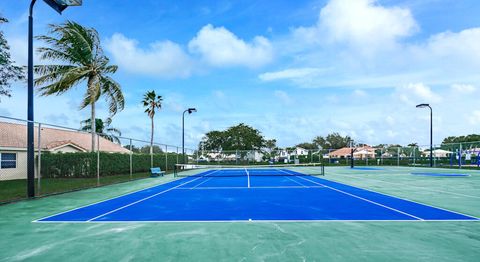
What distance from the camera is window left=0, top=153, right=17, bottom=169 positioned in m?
24.2

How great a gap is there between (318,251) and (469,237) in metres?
2.93

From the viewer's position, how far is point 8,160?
81.4 ft

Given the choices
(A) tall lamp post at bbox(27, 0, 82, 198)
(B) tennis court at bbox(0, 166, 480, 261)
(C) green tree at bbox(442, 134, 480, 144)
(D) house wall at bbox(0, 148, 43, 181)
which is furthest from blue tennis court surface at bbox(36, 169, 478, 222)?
(C) green tree at bbox(442, 134, 480, 144)

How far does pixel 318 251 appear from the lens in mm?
5359

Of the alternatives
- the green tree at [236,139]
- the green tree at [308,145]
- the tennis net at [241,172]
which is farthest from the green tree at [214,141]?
the green tree at [308,145]

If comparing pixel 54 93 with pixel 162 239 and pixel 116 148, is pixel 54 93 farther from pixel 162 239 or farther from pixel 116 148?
pixel 162 239

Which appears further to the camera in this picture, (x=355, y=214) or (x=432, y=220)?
(x=355, y=214)

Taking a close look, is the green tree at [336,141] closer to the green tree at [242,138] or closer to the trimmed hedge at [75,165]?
the green tree at [242,138]

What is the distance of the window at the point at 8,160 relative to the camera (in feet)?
79.6

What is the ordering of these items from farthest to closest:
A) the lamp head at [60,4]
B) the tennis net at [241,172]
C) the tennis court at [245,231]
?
1. the tennis net at [241,172]
2. the lamp head at [60,4]
3. the tennis court at [245,231]

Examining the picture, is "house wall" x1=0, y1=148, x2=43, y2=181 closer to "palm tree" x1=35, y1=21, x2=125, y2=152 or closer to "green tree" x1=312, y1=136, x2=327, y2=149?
"palm tree" x1=35, y1=21, x2=125, y2=152

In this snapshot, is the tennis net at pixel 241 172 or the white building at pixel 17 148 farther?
the tennis net at pixel 241 172

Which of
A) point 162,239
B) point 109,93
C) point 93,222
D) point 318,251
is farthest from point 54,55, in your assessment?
point 318,251

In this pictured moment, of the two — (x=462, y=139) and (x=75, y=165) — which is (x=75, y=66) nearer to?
(x=75, y=165)
